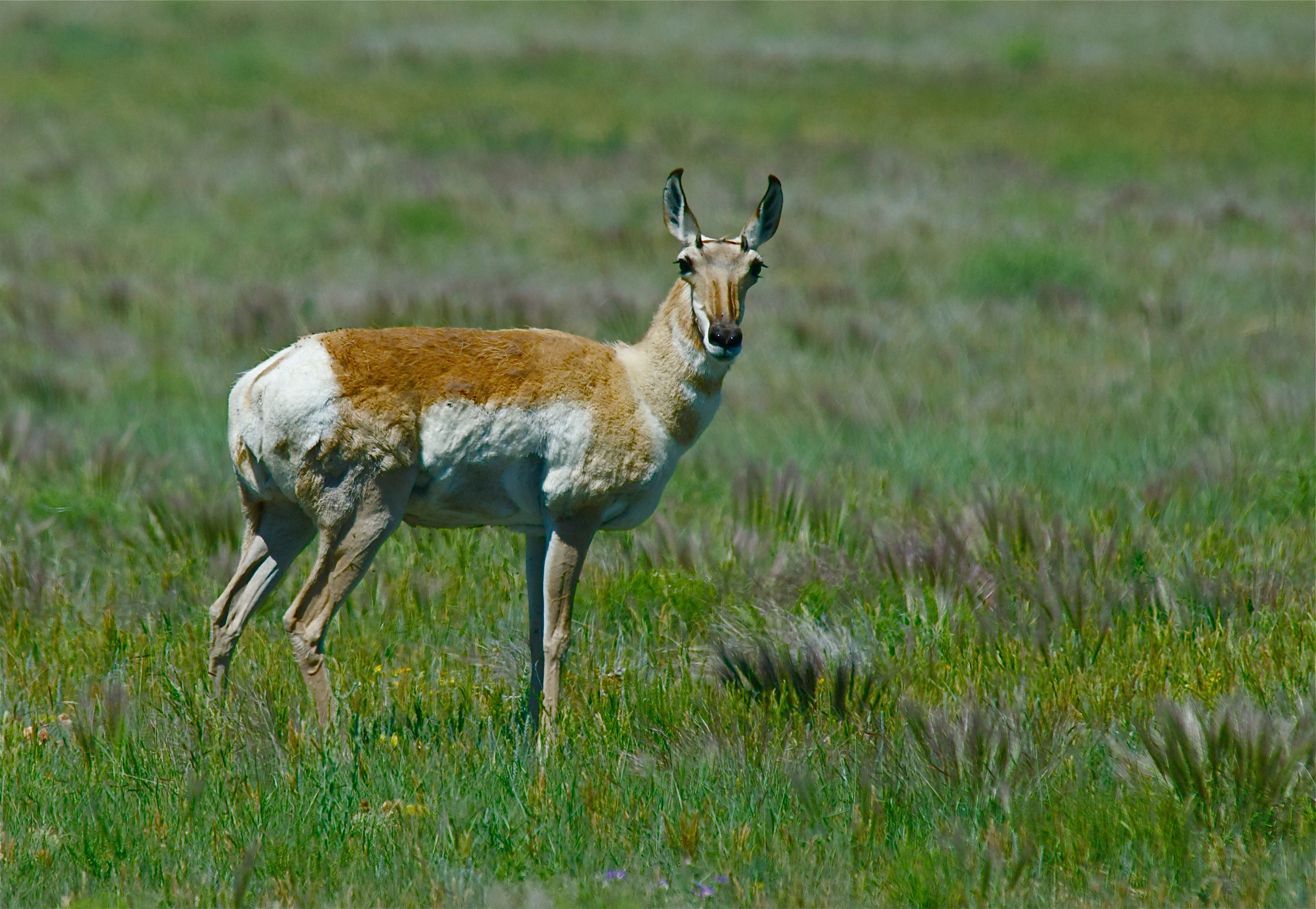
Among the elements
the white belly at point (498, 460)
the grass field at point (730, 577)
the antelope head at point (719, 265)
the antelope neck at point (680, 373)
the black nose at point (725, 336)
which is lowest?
the grass field at point (730, 577)

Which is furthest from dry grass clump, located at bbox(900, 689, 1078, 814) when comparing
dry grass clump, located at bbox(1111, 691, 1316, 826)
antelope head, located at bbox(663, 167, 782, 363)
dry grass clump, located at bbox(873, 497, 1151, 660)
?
antelope head, located at bbox(663, 167, 782, 363)

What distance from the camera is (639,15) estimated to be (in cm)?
5509

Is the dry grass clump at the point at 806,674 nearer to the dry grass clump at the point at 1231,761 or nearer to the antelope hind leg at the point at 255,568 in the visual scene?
the dry grass clump at the point at 1231,761

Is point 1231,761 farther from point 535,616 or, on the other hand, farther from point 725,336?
point 535,616

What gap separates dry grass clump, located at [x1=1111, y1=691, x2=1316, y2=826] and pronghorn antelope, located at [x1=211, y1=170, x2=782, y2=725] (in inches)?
78.5

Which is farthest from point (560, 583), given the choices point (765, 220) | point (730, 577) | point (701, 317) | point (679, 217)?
point (730, 577)

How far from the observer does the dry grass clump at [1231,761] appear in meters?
4.42

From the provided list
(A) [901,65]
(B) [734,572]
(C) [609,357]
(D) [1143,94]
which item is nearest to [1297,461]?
(B) [734,572]

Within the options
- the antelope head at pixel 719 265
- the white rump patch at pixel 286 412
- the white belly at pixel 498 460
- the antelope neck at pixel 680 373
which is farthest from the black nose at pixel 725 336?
Result: the white rump patch at pixel 286 412

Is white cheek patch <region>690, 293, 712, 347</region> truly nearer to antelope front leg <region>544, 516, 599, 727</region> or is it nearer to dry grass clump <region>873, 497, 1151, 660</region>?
antelope front leg <region>544, 516, 599, 727</region>

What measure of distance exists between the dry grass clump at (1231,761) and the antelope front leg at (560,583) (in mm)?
2112

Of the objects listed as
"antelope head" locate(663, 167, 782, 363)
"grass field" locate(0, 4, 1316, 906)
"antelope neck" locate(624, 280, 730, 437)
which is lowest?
"grass field" locate(0, 4, 1316, 906)

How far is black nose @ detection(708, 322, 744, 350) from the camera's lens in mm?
4914

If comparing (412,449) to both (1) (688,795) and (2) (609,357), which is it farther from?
(1) (688,795)
